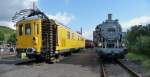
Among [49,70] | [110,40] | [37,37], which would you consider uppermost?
[37,37]

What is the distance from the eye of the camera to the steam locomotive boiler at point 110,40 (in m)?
25.4

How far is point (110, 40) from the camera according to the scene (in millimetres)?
25938

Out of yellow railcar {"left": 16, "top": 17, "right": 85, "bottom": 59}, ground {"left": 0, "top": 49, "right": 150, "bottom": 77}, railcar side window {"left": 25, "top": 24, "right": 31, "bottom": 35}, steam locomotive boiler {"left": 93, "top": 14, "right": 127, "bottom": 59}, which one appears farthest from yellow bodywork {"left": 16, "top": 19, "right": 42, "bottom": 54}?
steam locomotive boiler {"left": 93, "top": 14, "right": 127, "bottom": 59}

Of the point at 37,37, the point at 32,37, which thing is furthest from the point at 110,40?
the point at 32,37

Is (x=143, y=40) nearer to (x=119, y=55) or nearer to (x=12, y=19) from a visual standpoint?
(x=119, y=55)

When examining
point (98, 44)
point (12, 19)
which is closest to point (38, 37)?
point (12, 19)

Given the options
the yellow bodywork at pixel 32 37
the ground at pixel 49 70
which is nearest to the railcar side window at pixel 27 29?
the yellow bodywork at pixel 32 37

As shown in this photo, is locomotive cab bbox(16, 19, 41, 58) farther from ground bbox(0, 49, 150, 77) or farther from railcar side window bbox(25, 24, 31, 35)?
ground bbox(0, 49, 150, 77)

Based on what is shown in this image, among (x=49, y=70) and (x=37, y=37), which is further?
(x=37, y=37)

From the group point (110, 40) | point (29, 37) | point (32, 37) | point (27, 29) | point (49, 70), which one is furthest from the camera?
point (110, 40)

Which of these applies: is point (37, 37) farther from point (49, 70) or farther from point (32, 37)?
point (49, 70)

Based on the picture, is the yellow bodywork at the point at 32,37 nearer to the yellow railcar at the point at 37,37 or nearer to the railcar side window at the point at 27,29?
the yellow railcar at the point at 37,37

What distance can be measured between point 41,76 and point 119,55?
35.5 ft

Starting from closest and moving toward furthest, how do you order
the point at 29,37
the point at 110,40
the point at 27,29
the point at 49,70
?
the point at 49,70
the point at 29,37
the point at 27,29
the point at 110,40
